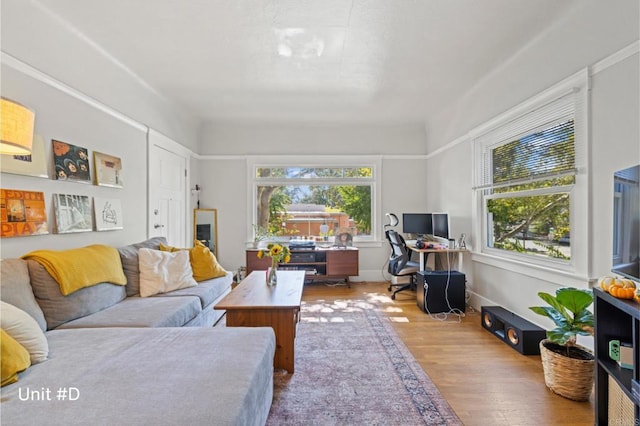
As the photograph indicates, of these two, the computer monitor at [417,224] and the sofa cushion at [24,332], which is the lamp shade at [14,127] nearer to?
the sofa cushion at [24,332]

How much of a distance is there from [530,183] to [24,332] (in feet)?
12.0

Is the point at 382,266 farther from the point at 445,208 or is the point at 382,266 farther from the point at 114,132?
the point at 114,132

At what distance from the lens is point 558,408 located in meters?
1.71

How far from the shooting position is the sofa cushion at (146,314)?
1.90m

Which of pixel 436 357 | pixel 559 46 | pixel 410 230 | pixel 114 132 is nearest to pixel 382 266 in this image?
pixel 410 230

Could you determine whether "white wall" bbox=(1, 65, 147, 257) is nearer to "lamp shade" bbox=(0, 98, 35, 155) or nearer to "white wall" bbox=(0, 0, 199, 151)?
"white wall" bbox=(0, 0, 199, 151)

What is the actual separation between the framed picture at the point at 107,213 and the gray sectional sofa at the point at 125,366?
71cm

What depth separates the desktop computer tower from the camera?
10.9 feet

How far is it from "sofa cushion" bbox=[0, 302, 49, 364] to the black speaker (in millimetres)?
3084

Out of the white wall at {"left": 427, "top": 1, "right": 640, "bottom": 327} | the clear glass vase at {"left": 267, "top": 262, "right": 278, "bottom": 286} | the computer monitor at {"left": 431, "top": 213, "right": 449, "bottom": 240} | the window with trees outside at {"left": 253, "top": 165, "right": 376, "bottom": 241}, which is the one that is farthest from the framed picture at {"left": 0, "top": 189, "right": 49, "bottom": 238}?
the computer monitor at {"left": 431, "top": 213, "right": 449, "bottom": 240}

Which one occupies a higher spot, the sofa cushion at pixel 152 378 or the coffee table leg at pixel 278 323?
the sofa cushion at pixel 152 378

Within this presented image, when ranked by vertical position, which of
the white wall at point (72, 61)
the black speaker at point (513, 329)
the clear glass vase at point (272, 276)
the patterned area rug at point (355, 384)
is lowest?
the patterned area rug at point (355, 384)

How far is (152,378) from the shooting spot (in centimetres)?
118

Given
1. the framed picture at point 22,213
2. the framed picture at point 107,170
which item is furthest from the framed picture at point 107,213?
the framed picture at point 22,213
